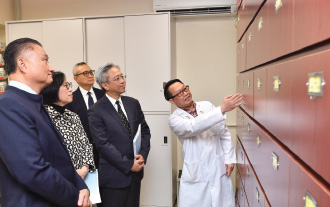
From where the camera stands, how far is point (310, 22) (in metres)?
0.63

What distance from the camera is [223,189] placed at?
6.60ft

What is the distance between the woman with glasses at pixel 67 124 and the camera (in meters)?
1.62

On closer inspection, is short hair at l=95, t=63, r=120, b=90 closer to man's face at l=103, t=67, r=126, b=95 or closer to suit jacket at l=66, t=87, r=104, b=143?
man's face at l=103, t=67, r=126, b=95

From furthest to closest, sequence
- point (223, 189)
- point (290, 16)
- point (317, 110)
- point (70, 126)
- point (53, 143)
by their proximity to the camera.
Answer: point (223, 189) → point (70, 126) → point (53, 143) → point (290, 16) → point (317, 110)

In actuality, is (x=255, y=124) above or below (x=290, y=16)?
below

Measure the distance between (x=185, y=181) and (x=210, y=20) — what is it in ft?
6.60

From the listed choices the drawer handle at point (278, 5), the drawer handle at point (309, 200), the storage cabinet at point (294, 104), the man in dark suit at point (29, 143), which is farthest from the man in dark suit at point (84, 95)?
the drawer handle at point (309, 200)

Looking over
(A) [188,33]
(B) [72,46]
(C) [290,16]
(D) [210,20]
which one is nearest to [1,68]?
(B) [72,46]

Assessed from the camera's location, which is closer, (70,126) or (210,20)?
(70,126)

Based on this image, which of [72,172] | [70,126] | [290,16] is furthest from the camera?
[70,126]

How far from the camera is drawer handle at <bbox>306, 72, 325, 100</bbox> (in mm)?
575

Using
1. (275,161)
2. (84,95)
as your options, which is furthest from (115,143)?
(275,161)

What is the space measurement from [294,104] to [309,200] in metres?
0.25

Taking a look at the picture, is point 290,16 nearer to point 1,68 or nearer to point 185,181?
point 185,181
